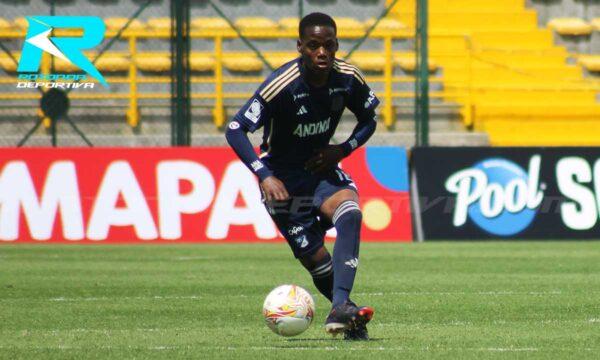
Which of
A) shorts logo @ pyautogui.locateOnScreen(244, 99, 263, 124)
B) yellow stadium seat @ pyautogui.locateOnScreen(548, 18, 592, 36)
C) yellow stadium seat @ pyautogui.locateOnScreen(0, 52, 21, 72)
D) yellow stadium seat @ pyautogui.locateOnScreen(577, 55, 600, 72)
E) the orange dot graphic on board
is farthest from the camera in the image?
yellow stadium seat @ pyautogui.locateOnScreen(548, 18, 592, 36)

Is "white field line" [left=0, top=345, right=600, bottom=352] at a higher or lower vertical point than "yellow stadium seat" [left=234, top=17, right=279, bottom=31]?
lower

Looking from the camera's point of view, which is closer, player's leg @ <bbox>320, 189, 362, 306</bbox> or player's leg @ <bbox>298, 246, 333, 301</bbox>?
player's leg @ <bbox>320, 189, 362, 306</bbox>

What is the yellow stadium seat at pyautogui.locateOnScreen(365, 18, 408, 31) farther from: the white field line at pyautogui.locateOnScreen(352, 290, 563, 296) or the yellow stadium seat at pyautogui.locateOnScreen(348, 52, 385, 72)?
the white field line at pyautogui.locateOnScreen(352, 290, 563, 296)

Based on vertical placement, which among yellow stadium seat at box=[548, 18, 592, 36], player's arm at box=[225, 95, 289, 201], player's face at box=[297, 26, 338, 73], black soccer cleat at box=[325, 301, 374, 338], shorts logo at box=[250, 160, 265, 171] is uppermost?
yellow stadium seat at box=[548, 18, 592, 36]

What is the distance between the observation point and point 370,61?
21734 millimetres

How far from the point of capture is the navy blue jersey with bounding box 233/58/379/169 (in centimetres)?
792

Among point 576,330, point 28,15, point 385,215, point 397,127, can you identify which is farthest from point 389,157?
point 576,330

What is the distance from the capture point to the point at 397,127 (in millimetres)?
20516

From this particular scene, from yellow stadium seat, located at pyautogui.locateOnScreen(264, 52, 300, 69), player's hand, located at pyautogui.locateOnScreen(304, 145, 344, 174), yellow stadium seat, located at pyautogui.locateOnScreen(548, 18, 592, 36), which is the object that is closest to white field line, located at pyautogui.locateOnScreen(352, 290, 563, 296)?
player's hand, located at pyautogui.locateOnScreen(304, 145, 344, 174)

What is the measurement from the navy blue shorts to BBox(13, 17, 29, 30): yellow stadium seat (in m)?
12.4

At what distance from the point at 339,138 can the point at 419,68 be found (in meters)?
1.80

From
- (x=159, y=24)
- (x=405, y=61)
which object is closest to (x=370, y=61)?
(x=405, y=61)

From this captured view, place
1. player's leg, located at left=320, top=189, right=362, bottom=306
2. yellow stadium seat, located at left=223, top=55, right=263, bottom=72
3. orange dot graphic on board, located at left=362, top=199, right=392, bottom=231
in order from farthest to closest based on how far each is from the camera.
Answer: yellow stadium seat, located at left=223, top=55, right=263, bottom=72 → orange dot graphic on board, located at left=362, top=199, right=392, bottom=231 → player's leg, located at left=320, top=189, right=362, bottom=306

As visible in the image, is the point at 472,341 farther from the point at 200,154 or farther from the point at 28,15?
the point at 28,15
